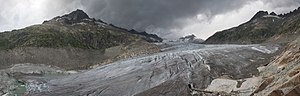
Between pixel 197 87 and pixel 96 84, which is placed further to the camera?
pixel 96 84

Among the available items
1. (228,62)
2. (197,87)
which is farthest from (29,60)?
(197,87)

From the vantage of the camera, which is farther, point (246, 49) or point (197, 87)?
point (246, 49)

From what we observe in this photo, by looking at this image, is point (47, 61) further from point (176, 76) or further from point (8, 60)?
point (176, 76)

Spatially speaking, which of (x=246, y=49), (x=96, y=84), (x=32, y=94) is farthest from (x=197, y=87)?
(x=246, y=49)

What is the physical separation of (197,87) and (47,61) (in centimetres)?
14487

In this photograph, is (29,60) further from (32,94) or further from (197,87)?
(197,87)

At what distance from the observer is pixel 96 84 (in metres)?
60.9

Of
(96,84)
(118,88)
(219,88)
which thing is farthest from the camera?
(96,84)

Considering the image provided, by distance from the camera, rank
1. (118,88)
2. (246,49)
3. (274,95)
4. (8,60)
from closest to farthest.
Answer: (274,95) → (118,88) → (246,49) → (8,60)

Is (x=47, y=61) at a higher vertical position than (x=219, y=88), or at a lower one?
higher

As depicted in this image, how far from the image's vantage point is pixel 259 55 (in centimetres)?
8025

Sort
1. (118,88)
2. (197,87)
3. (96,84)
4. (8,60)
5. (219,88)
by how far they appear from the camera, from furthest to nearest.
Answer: (8,60), (96,84), (118,88), (197,87), (219,88)

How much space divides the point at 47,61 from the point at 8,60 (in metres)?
17.2

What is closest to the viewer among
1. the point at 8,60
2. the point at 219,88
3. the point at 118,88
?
the point at 219,88
